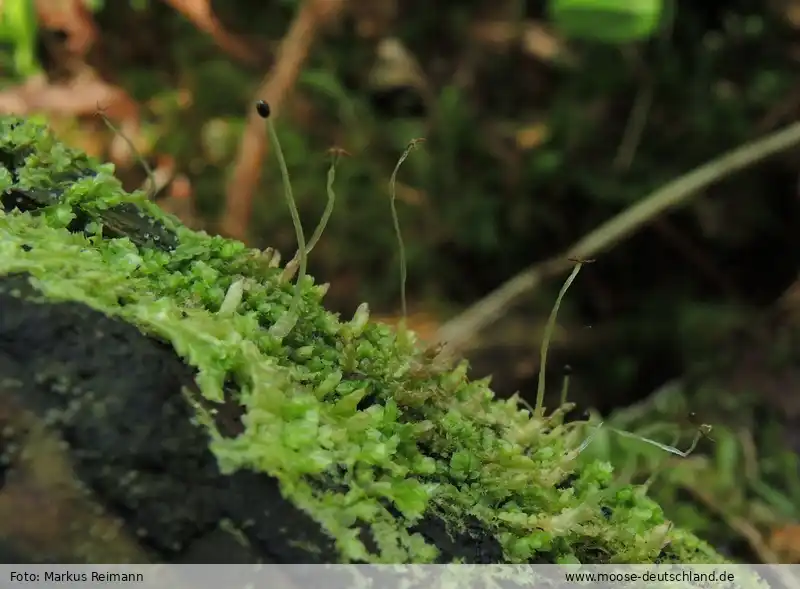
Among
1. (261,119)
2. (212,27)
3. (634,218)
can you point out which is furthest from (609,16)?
(212,27)

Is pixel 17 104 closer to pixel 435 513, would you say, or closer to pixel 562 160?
pixel 562 160

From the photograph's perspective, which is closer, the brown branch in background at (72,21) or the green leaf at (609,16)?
the green leaf at (609,16)

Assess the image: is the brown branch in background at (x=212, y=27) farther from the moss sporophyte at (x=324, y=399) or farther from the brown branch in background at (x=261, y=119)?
the moss sporophyte at (x=324, y=399)

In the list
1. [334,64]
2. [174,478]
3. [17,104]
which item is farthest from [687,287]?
[17,104]

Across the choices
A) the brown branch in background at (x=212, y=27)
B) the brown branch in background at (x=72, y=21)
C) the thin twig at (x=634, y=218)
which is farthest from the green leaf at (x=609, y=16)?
the brown branch in background at (x=72, y=21)

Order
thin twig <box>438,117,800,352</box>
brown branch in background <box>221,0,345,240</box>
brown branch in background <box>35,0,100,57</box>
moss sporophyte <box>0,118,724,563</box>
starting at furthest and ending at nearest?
brown branch in background <box>35,0,100,57</box> < brown branch in background <box>221,0,345,240</box> < thin twig <box>438,117,800,352</box> < moss sporophyte <box>0,118,724,563</box>

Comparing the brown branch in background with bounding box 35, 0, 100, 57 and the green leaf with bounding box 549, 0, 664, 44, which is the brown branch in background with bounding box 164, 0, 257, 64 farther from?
the green leaf with bounding box 549, 0, 664, 44

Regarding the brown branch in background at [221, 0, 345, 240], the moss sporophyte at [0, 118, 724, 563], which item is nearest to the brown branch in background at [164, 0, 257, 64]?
the brown branch in background at [221, 0, 345, 240]
